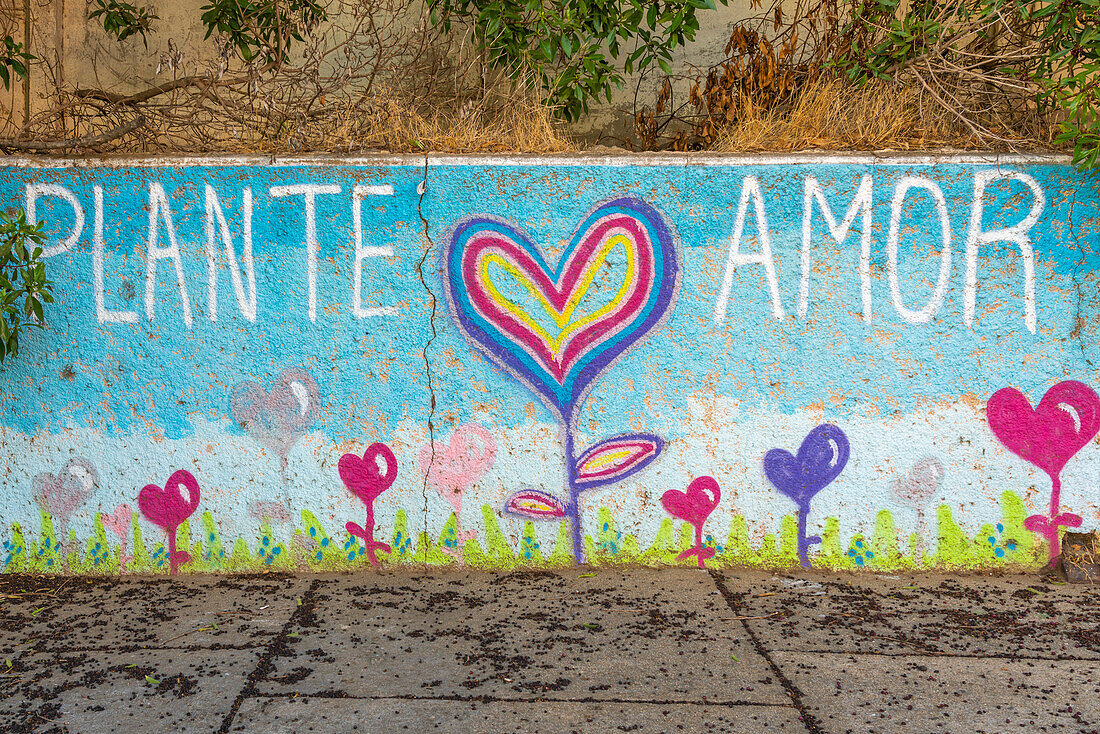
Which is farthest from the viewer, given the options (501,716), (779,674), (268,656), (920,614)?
(920,614)

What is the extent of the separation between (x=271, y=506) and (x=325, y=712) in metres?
1.26

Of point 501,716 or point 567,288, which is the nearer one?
point 501,716

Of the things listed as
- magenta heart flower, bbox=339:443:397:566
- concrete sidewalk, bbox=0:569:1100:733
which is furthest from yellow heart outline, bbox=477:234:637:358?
concrete sidewalk, bbox=0:569:1100:733

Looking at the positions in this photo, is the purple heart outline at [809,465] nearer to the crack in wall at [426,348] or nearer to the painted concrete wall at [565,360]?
the painted concrete wall at [565,360]

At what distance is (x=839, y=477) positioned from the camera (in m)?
3.38

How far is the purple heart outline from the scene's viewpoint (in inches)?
132

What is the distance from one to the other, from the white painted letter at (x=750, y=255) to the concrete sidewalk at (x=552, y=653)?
1170 mm

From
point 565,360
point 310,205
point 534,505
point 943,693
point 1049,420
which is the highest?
point 310,205

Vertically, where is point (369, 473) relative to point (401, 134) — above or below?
below

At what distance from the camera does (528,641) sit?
9.30 feet

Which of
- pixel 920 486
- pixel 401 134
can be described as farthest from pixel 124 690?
pixel 920 486

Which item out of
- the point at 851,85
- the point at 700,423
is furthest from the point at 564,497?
the point at 851,85

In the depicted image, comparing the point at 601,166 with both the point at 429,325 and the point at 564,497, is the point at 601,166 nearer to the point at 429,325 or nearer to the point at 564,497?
the point at 429,325

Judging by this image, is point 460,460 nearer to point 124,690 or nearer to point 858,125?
point 124,690
